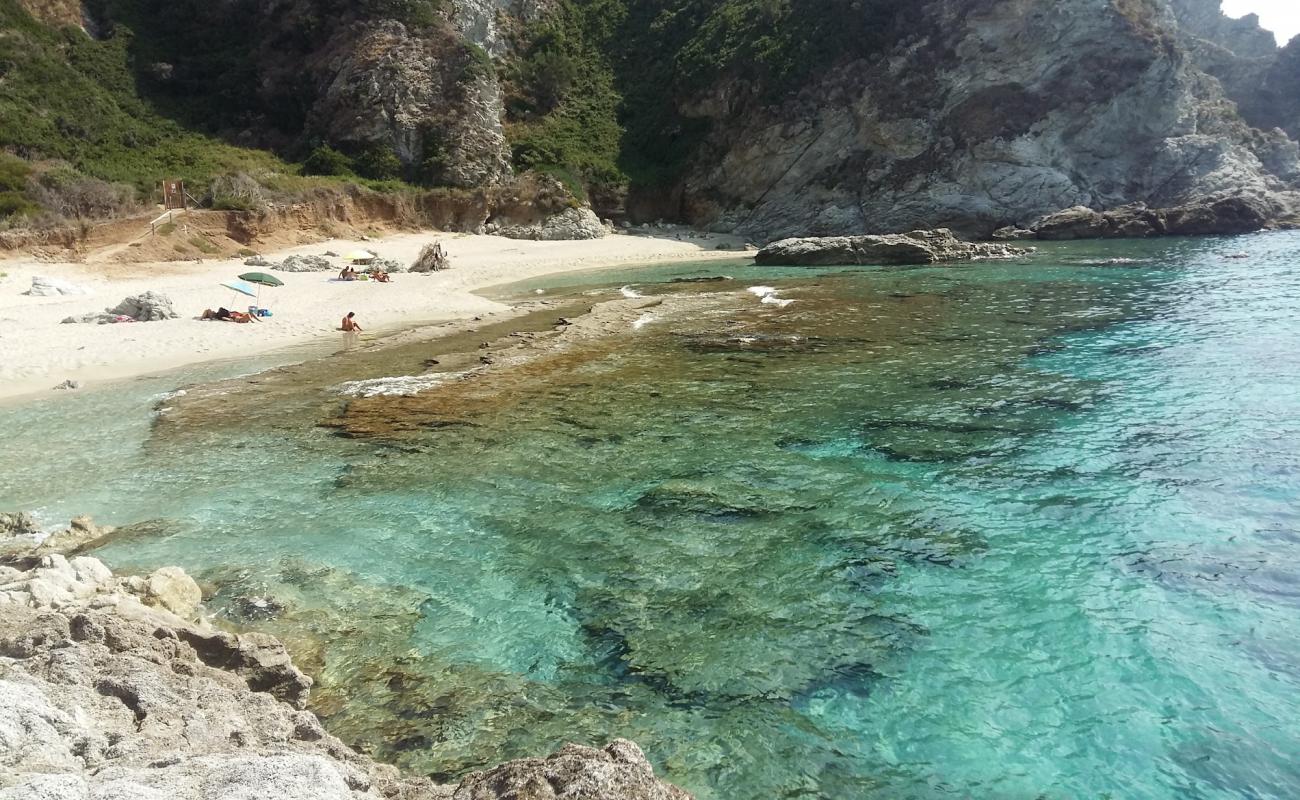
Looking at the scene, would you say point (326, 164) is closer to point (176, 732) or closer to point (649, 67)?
point (649, 67)

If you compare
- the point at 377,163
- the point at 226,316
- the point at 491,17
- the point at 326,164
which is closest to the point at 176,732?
the point at 226,316

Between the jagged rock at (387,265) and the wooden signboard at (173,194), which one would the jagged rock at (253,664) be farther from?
the wooden signboard at (173,194)

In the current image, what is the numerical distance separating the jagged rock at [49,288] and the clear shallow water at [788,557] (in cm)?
1035

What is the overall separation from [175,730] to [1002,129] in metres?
51.4

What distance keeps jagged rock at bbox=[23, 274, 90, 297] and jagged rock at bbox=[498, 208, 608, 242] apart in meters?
23.4

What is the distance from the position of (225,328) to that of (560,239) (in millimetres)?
25926

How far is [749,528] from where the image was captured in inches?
273

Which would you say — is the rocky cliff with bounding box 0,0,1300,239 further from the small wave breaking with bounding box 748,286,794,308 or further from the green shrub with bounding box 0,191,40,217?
the small wave breaking with bounding box 748,286,794,308

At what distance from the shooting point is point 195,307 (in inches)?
795

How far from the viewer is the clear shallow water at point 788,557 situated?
4.31 m

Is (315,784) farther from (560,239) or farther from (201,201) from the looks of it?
(560,239)

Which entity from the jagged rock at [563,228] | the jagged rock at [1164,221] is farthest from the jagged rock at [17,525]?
the jagged rock at [1164,221]

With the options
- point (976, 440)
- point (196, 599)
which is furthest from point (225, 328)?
point (976, 440)

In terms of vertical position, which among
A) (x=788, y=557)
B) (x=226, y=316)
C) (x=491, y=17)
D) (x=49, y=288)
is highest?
(x=491, y=17)
